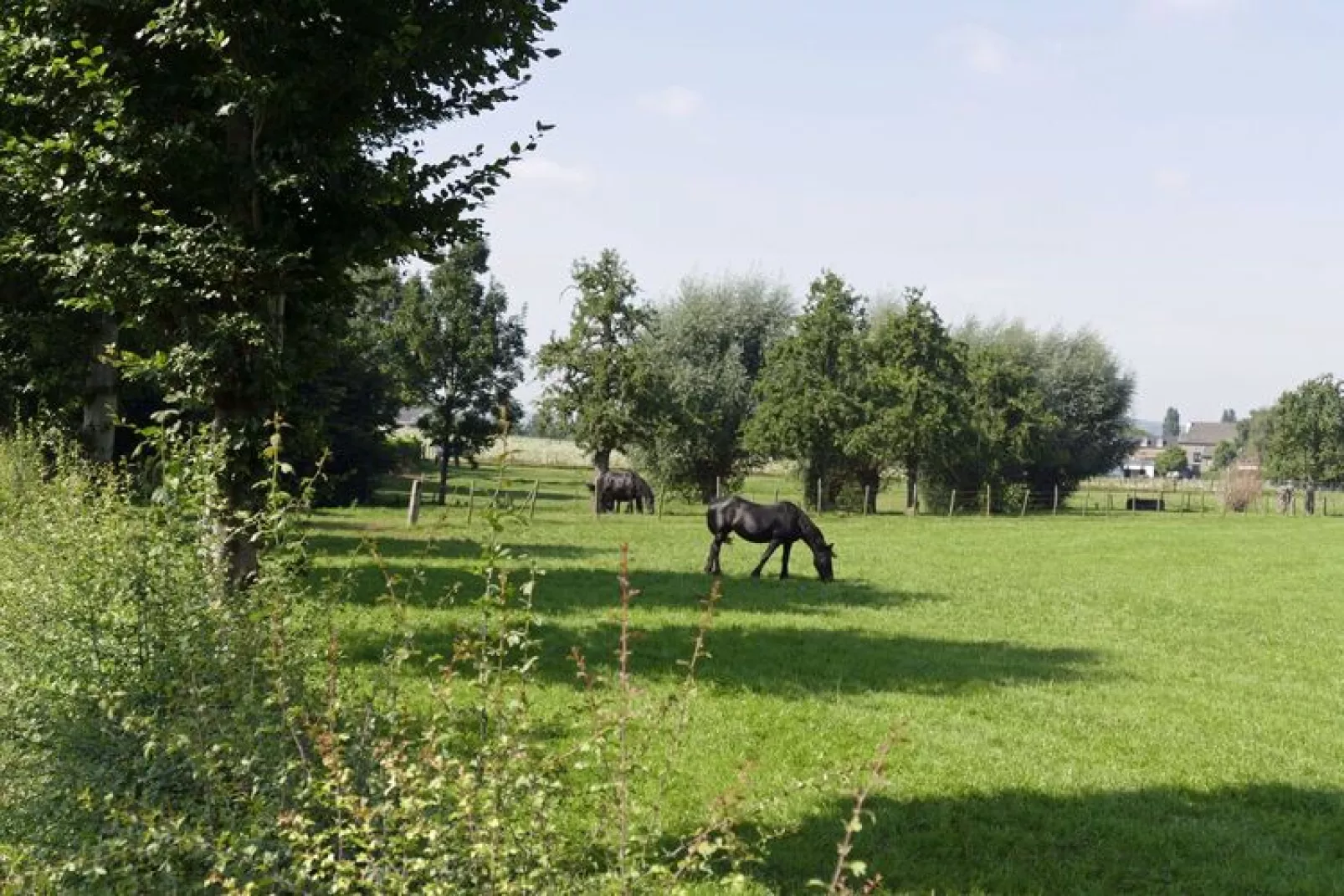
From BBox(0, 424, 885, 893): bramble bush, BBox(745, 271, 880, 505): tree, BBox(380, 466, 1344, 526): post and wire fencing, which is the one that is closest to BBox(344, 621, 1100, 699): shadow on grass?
BBox(0, 424, 885, 893): bramble bush

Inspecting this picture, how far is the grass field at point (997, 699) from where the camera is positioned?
8539 millimetres

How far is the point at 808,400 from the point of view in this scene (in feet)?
189

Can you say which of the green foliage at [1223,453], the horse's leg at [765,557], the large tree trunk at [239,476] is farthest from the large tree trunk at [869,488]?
the green foliage at [1223,453]

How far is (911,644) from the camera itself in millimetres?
16969

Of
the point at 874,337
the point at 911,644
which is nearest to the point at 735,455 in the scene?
the point at 874,337

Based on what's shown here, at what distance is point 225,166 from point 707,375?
174ft

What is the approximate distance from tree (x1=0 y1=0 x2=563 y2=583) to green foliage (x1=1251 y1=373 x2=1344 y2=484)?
81697 millimetres

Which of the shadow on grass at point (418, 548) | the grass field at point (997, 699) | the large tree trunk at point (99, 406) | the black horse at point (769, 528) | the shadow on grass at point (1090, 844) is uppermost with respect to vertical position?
the large tree trunk at point (99, 406)

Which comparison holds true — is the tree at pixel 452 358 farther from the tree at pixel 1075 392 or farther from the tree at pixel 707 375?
the tree at pixel 1075 392

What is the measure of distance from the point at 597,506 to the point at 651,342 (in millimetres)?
22469

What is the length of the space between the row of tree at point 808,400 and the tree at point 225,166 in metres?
40.3

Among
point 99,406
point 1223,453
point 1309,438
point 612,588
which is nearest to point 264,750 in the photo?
point 612,588

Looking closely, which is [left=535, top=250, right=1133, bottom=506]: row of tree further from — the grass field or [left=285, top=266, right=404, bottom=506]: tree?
the grass field

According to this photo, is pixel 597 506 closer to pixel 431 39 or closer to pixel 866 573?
pixel 866 573
